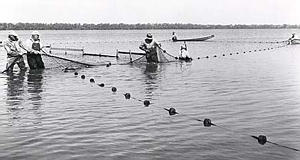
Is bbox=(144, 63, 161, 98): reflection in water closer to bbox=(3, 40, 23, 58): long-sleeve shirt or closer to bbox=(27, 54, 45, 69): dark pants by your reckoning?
bbox=(27, 54, 45, 69): dark pants

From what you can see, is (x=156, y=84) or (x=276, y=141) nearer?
(x=276, y=141)

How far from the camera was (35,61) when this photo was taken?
27.0 metres

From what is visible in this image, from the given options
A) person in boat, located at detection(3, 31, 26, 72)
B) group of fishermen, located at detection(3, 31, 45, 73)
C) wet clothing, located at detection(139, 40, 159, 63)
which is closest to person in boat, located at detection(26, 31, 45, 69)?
group of fishermen, located at detection(3, 31, 45, 73)

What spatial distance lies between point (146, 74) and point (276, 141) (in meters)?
15.4

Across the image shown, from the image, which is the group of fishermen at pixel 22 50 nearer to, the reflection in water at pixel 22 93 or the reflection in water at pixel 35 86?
the reflection in water at pixel 22 93

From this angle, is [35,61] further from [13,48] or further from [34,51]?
[13,48]

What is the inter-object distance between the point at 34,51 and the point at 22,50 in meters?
1.23

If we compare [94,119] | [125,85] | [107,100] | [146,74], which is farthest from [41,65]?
[94,119]

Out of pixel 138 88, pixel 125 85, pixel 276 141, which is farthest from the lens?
pixel 125 85

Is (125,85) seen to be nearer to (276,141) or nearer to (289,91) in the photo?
(289,91)

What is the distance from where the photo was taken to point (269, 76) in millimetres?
23516

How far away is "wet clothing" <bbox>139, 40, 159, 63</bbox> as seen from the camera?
Answer: 30.0 metres

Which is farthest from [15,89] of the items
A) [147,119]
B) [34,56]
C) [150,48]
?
[150,48]

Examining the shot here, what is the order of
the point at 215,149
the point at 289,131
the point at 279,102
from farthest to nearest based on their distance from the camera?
the point at 279,102 < the point at 289,131 < the point at 215,149
